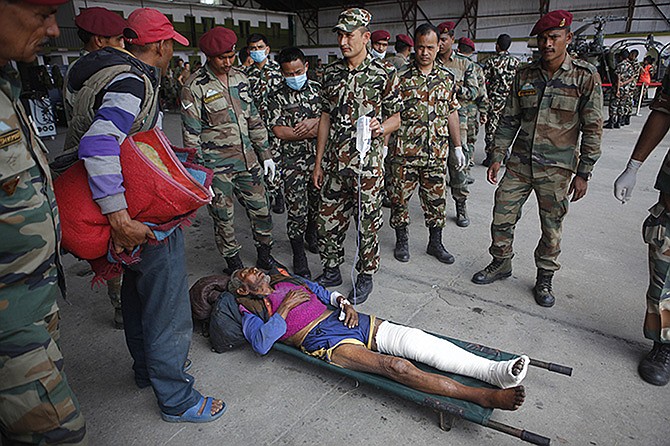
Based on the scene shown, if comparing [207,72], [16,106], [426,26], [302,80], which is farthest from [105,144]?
[426,26]

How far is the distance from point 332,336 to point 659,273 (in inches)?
72.0

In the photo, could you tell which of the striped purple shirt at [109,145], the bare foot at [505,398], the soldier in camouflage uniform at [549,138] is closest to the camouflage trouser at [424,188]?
the soldier in camouflage uniform at [549,138]

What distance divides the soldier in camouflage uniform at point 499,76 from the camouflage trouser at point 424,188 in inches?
116

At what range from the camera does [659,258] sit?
2.48m

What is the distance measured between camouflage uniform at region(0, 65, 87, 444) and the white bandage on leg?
156 cm

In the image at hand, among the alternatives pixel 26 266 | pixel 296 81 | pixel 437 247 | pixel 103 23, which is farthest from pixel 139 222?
pixel 437 247

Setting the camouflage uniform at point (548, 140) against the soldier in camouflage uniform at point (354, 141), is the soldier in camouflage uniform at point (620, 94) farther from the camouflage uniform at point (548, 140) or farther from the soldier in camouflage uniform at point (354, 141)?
the soldier in camouflage uniform at point (354, 141)

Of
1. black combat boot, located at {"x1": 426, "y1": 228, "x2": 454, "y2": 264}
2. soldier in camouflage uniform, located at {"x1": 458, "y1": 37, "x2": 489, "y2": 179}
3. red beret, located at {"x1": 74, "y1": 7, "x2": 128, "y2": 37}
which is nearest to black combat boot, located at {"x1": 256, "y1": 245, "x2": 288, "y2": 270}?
black combat boot, located at {"x1": 426, "y1": 228, "x2": 454, "y2": 264}

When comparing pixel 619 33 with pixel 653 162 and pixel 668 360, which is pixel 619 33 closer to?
pixel 653 162

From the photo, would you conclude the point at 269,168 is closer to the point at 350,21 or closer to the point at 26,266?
the point at 350,21

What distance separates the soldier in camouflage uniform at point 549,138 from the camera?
2.96 meters

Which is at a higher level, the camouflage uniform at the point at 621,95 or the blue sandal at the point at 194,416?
the camouflage uniform at the point at 621,95

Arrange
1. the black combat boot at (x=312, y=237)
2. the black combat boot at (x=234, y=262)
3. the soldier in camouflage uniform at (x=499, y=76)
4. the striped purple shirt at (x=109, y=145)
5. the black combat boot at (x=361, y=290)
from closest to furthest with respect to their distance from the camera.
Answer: the striped purple shirt at (x=109, y=145)
the black combat boot at (x=361, y=290)
the black combat boot at (x=234, y=262)
the black combat boot at (x=312, y=237)
the soldier in camouflage uniform at (x=499, y=76)

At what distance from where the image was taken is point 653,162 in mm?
7082
